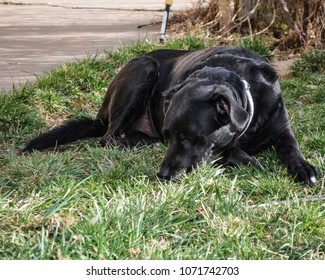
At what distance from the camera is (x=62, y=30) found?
983 centimetres

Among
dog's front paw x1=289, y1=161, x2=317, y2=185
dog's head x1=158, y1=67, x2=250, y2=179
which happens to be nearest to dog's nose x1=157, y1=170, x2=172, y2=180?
dog's head x1=158, y1=67, x2=250, y2=179

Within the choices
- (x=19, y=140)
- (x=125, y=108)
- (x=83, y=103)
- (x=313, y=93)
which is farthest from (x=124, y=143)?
(x=313, y=93)

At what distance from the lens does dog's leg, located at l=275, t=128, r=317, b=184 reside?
446 centimetres

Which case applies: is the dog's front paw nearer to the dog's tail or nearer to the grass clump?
the dog's tail

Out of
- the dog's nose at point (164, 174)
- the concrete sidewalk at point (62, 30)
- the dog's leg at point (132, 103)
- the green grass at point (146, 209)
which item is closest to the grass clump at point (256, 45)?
the concrete sidewalk at point (62, 30)

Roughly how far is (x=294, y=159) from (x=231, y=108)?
0.67 metres

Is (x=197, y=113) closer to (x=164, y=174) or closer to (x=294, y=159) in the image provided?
(x=164, y=174)

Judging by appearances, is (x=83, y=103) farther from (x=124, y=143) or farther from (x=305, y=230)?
(x=305, y=230)

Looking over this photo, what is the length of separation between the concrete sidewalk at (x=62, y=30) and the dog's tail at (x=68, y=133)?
4.09 feet

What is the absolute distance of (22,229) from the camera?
336 cm

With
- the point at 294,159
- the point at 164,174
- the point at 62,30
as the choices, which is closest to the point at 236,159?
the point at 294,159

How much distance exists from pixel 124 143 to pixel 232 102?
1.42m

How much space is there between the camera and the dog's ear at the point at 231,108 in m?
4.33

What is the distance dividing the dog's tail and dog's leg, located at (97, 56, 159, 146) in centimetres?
14
